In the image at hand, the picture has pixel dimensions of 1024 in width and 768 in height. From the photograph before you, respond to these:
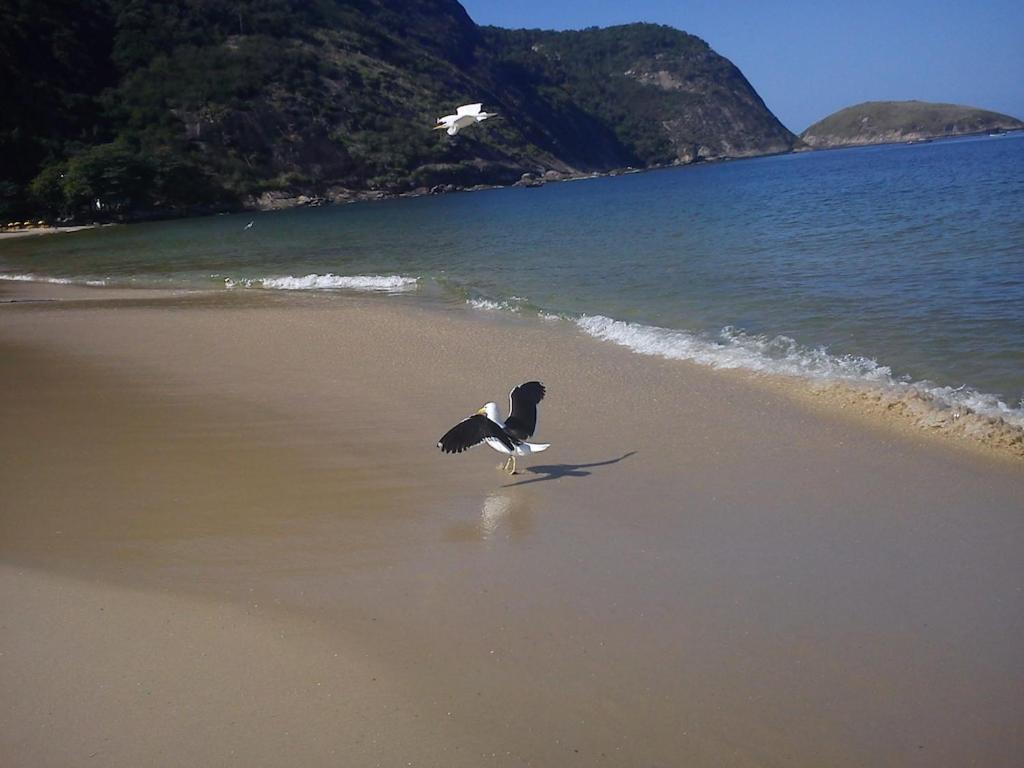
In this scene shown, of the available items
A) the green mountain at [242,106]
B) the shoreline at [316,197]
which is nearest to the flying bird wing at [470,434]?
the shoreline at [316,197]

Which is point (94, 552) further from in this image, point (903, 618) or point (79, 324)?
point (79, 324)

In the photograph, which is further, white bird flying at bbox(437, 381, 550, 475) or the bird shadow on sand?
the bird shadow on sand

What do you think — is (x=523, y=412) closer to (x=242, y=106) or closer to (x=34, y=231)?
(x=34, y=231)

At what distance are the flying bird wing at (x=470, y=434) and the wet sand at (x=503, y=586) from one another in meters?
0.39

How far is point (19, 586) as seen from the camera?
15.3 ft

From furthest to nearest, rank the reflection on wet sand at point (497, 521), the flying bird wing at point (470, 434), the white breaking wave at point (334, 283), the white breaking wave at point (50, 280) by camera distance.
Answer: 1. the white breaking wave at point (50, 280)
2. the white breaking wave at point (334, 283)
3. the flying bird wing at point (470, 434)
4. the reflection on wet sand at point (497, 521)

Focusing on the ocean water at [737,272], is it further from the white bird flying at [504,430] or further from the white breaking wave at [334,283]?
the white bird flying at [504,430]

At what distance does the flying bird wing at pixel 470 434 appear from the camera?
19.2 ft

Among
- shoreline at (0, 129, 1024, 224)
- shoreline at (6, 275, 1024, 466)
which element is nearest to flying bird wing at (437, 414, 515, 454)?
shoreline at (6, 275, 1024, 466)

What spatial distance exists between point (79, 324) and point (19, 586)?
32.9ft

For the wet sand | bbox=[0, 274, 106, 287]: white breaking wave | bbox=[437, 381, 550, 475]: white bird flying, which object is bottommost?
the wet sand

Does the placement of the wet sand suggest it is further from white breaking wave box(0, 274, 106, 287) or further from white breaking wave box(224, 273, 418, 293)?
white breaking wave box(0, 274, 106, 287)

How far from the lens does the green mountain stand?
6475cm

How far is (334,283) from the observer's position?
62.8 feet
